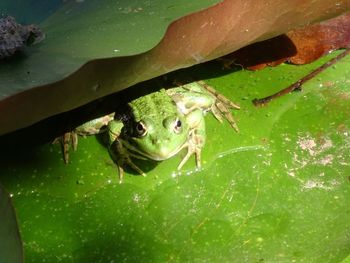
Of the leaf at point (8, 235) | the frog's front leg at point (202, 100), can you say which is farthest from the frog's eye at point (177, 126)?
the leaf at point (8, 235)

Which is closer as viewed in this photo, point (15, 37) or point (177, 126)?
point (15, 37)

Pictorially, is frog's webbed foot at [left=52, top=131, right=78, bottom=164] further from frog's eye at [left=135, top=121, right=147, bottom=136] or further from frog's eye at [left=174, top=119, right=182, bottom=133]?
frog's eye at [left=174, top=119, right=182, bottom=133]

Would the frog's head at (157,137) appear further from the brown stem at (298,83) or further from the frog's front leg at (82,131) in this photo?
the brown stem at (298,83)

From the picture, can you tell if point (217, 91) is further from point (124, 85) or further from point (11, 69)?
point (11, 69)

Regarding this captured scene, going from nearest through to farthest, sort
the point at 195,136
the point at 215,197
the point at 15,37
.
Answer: the point at 15,37, the point at 215,197, the point at 195,136

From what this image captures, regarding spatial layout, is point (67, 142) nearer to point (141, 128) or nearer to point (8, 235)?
Answer: point (141, 128)

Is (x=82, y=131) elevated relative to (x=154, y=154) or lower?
elevated

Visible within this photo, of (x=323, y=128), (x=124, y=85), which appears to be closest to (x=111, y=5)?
(x=124, y=85)

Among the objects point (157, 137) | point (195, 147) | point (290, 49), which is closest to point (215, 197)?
point (195, 147)
